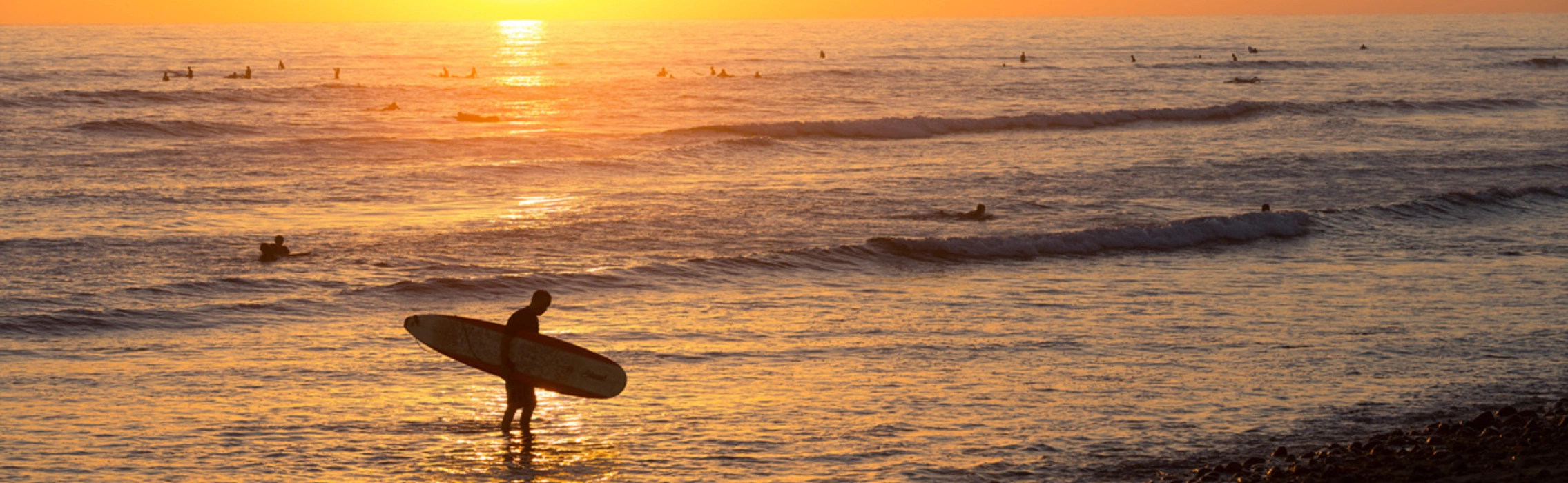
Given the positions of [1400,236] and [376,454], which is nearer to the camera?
[376,454]

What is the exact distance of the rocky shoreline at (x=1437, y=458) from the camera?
9609mm

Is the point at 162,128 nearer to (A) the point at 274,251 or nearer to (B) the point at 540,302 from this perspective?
(A) the point at 274,251

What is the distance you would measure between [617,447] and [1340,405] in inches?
255

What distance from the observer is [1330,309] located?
17516 mm

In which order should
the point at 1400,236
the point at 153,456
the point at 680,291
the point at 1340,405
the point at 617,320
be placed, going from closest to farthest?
the point at 153,456, the point at 1340,405, the point at 617,320, the point at 680,291, the point at 1400,236

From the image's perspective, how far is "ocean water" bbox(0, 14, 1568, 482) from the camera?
1177cm

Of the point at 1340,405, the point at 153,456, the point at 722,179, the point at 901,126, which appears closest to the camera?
the point at 153,456

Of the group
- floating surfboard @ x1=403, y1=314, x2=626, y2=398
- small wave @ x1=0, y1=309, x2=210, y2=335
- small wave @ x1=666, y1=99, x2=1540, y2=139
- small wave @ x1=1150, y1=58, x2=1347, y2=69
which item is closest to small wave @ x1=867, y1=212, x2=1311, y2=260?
small wave @ x1=0, y1=309, x2=210, y2=335

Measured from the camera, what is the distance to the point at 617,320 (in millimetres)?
17469

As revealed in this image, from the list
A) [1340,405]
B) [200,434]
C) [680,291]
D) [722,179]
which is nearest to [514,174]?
[722,179]

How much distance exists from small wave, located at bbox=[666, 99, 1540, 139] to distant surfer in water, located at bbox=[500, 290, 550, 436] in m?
33.2

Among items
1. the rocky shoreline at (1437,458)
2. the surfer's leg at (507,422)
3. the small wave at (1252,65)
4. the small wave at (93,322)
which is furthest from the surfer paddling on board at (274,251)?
the small wave at (1252,65)

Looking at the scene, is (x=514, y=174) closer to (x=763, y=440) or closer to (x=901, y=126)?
(x=901, y=126)

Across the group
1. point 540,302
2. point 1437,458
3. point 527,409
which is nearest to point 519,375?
point 527,409
